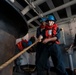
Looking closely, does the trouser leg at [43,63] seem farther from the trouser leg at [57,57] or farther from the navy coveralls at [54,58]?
the trouser leg at [57,57]

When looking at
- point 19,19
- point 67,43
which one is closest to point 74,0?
point 67,43

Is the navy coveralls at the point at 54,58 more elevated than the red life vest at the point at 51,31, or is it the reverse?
the red life vest at the point at 51,31

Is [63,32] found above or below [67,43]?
above

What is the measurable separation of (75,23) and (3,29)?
334 centimetres

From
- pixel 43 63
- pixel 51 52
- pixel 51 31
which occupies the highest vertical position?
pixel 51 31

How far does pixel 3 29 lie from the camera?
756mm

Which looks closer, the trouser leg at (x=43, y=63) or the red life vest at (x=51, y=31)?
the trouser leg at (x=43, y=63)

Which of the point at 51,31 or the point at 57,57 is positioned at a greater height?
→ the point at 51,31

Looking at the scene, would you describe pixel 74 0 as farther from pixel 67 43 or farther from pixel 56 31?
pixel 67 43

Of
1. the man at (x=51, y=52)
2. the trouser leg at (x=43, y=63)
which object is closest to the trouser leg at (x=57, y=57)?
the man at (x=51, y=52)

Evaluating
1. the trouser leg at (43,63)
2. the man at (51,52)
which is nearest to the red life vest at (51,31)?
the man at (51,52)

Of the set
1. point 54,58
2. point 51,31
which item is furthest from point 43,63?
point 51,31

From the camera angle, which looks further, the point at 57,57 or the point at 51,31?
the point at 51,31

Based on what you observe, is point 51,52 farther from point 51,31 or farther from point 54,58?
point 51,31
